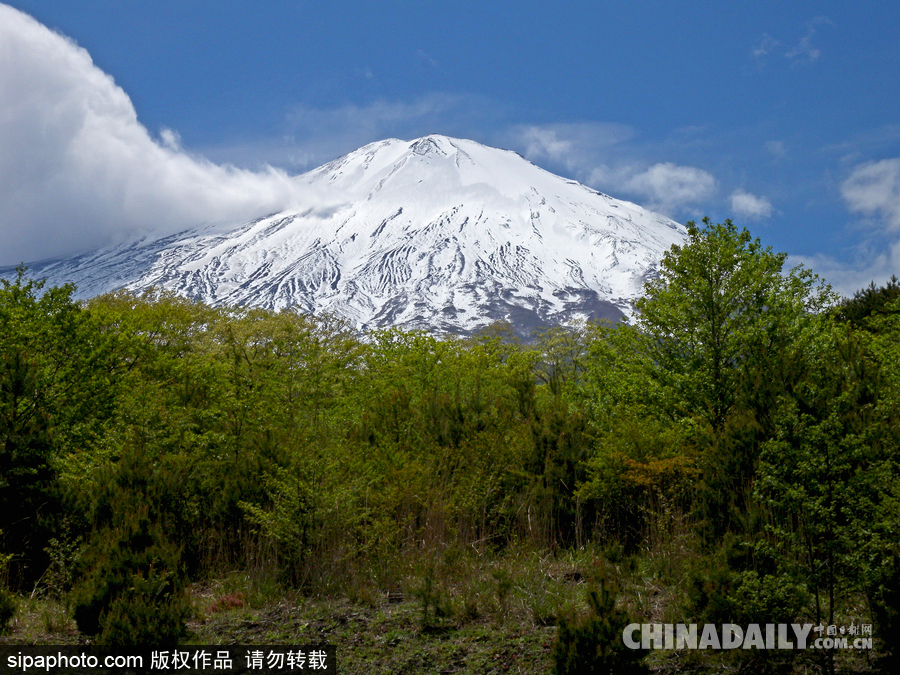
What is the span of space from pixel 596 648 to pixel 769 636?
1.29 metres

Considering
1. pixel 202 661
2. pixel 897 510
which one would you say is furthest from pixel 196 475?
pixel 897 510

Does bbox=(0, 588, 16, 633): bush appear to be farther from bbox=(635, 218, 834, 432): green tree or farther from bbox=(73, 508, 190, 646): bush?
bbox=(635, 218, 834, 432): green tree

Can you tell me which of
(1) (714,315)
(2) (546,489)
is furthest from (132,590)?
(1) (714,315)

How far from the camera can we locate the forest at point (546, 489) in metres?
4.55

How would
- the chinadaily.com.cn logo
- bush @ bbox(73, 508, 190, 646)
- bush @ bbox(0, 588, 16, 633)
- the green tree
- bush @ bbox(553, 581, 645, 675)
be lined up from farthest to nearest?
the green tree
bush @ bbox(0, 588, 16, 633)
bush @ bbox(73, 508, 190, 646)
the chinadaily.com.cn logo
bush @ bbox(553, 581, 645, 675)

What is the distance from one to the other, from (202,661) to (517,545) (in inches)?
164

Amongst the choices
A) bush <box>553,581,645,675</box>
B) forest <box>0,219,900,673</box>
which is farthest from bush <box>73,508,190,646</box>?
bush <box>553,581,645,675</box>

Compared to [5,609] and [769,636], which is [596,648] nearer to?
[769,636]

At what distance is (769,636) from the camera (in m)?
4.57

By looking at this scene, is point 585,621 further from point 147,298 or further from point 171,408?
point 147,298

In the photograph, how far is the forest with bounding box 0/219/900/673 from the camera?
14.9 ft

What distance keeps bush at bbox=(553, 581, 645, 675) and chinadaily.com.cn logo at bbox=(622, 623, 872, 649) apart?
0.21 feet

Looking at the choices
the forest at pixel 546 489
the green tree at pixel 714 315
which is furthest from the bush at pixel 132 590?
the green tree at pixel 714 315

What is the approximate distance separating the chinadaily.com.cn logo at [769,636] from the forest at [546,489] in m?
0.08
